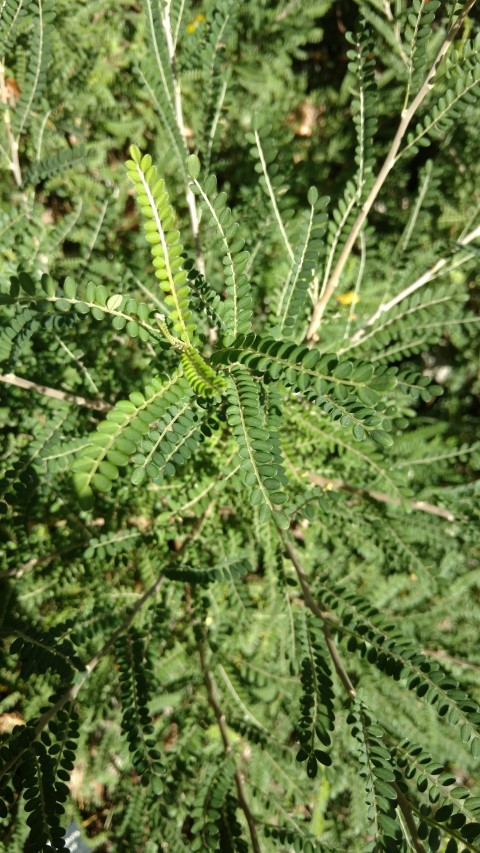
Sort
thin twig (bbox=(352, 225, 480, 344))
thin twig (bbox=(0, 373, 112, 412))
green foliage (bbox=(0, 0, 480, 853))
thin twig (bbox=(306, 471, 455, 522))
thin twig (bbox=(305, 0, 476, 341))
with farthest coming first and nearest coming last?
thin twig (bbox=(306, 471, 455, 522))
thin twig (bbox=(352, 225, 480, 344))
thin twig (bbox=(0, 373, 112, 412))
thin twig (bbox=(305, 0, 476, 341))
green foliage (bbox=(0, 0, 480, 853))

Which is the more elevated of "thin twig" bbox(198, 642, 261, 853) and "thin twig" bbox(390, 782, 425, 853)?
"thin twig" bbox(390, 782, 425, 853)

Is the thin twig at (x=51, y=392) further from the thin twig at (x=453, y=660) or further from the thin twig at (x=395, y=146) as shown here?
the thin twig at (x=453, y=660)

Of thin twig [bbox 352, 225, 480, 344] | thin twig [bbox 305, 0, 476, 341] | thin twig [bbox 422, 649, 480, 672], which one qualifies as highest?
thin twig [bbox 305, 0, 476, 341]

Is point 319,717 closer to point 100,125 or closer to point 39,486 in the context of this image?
point 39,486

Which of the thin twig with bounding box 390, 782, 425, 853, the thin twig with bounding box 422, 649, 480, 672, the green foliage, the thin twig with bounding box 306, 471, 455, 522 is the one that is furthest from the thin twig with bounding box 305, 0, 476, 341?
the thin twig with bounding box 422, 649, 480, 672

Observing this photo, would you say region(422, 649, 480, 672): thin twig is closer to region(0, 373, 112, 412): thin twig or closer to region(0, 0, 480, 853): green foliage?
region(0, 0, 480, 853): green foliage

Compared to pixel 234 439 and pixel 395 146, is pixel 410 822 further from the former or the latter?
pixel 395 146

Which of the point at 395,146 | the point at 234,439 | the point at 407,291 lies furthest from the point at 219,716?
the point at 395,146

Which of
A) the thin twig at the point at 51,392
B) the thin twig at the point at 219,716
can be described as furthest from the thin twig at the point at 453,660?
the thin twig at the point at 51,392

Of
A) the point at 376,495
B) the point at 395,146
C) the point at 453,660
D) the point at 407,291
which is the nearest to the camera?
the point at 395,146
